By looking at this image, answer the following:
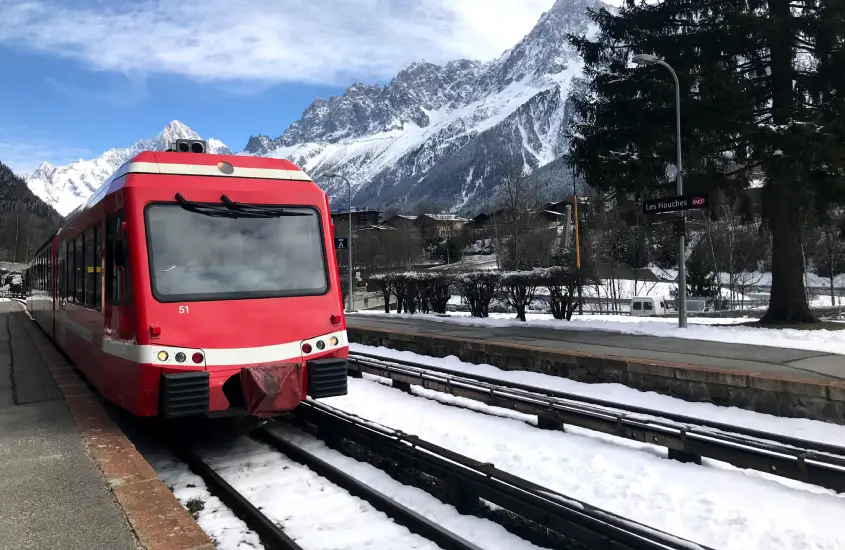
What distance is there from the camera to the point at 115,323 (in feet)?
24.1

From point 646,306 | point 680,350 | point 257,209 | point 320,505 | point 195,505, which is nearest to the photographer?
point 320,505

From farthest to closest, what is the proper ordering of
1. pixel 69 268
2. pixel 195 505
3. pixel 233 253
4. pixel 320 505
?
pixel 69 268, pixel 233 253, pixel 195 505, pixel 320 505

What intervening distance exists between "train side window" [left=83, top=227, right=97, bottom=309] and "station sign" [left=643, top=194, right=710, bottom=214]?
1418 centimetres

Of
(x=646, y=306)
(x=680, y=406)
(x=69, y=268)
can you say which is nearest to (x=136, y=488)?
(x=69, y=268)

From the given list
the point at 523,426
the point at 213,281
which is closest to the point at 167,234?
the point at 213,281

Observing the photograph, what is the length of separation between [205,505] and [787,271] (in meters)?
17.9

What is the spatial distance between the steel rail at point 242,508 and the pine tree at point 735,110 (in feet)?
51.0

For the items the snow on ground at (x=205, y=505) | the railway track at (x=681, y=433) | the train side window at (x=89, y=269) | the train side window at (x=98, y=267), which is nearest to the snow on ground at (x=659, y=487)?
the railway track at (x=681, y=433)

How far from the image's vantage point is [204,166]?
761cm

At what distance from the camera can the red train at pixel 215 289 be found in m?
6.77

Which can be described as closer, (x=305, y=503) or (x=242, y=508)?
(x=242, y=508)

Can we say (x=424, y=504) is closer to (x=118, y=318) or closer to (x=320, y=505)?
(x=320, y=505)

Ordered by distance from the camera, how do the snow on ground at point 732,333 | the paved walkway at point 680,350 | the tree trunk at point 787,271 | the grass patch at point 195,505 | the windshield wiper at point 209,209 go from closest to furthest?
1. the grass patch at point 195,505
2. the windshield wiper at point 209,209
3. the paved walkway at point 680,350
4. the snow on ground at point 732,333
5. the tree trunk at point 787,271

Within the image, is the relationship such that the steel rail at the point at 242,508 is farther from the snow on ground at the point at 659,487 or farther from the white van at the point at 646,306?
the white van at the point at 646,306
